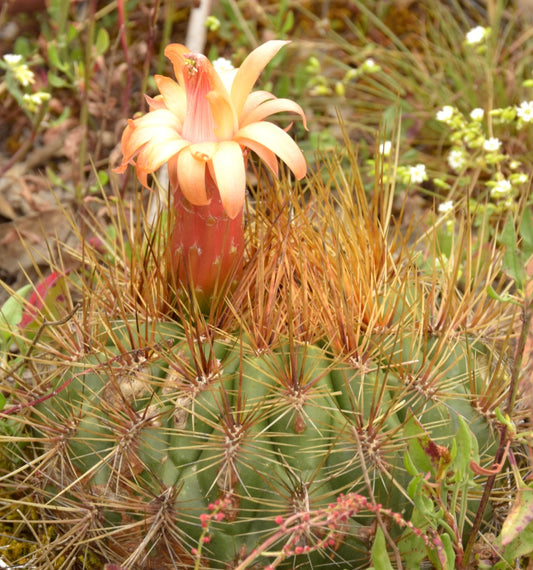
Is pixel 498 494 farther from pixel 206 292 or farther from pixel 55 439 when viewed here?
pixel 55 439

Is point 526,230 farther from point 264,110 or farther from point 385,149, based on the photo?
point 385,149

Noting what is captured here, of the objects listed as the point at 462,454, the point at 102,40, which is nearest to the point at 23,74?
the point at 102,40

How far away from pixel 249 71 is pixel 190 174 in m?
0.20

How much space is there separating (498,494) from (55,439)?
2.43 feet

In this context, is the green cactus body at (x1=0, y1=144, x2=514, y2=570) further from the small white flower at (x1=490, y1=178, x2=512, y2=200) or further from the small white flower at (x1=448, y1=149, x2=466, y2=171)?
the small white flower at (x1=448, y1=149, x2=466, y2=171)

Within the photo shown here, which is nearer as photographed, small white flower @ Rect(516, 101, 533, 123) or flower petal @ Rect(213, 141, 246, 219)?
flower petal @ Rect(213, 141, 246, 219)

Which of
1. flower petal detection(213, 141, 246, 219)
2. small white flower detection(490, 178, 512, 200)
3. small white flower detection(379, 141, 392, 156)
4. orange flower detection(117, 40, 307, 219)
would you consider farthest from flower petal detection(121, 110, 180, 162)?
small white flower detection(490, 178, 512, 200)

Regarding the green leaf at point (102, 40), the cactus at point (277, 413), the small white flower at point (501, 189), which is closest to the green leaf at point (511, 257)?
the cactus at point (277, 413)

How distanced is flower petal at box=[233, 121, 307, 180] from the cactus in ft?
0.51

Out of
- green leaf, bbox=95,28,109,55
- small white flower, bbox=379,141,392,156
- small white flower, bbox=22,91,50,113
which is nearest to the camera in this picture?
small white flower, bbox=379,141,392,156

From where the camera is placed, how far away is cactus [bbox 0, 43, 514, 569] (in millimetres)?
1171

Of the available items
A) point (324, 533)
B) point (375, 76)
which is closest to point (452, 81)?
point (375, 76)

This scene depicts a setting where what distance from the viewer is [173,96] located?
4.17 ft

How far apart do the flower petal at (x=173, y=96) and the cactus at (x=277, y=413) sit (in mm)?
238
